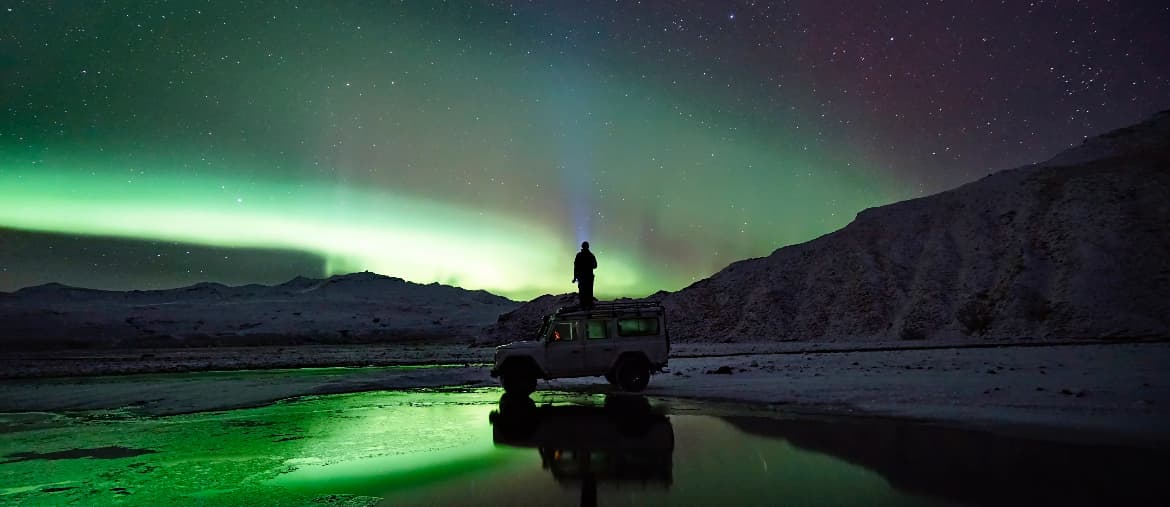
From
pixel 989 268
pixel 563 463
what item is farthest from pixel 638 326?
pixel 989 268

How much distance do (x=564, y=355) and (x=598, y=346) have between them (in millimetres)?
1038

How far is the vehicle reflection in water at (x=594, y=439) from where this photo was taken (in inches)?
329

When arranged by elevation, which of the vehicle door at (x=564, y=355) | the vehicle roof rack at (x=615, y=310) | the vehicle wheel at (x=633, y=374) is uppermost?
the vehicle roof rack at (x=615, y=310)

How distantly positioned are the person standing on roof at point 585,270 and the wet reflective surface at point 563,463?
8.18 meters

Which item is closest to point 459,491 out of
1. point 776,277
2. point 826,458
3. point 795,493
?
point 795,493

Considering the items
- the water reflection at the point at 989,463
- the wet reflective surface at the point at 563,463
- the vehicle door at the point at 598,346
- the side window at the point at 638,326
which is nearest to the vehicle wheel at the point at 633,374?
the vehicle door at the point at 598,346

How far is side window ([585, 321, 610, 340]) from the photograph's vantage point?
65.1 ft

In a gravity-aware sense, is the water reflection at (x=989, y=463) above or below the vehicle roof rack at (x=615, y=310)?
below

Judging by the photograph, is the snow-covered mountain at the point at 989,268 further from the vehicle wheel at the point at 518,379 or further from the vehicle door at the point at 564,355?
the vehicle wheel at the point at 518,379

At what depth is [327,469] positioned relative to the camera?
9.12 metres

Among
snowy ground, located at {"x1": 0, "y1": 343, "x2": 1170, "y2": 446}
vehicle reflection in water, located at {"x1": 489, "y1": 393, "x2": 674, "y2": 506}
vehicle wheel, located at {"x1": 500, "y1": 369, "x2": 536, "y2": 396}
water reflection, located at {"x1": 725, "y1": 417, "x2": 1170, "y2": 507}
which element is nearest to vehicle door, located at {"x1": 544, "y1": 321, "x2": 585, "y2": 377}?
vehicle wheel, located at {"x1": 500, "y1": 369, "x2": 536, "y2": 396}

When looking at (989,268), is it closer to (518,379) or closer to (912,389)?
(912,389)

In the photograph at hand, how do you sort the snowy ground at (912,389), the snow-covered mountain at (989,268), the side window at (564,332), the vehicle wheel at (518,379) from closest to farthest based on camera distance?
the snowy ground at (912,389), the vehicle wheel at (518,379), the side window at (564,332), the snow-covered mountain at (989,268)

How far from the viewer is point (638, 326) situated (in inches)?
791
